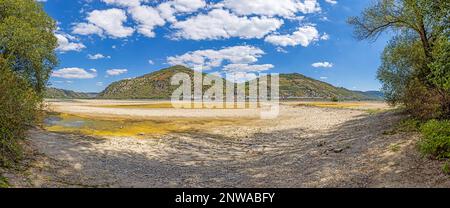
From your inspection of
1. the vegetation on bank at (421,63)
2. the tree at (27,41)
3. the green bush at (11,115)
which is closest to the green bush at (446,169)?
the vegetation on bank at (421,63)

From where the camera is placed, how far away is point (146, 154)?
27.0 metres

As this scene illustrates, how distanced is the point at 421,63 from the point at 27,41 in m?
35.8

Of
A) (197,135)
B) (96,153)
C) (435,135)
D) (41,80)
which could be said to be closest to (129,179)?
(96,153)

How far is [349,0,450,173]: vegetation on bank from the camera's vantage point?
15258 mm

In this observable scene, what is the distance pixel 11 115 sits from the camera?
16188 millimetres

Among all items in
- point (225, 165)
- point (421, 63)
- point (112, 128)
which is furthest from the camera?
point (112, 128)

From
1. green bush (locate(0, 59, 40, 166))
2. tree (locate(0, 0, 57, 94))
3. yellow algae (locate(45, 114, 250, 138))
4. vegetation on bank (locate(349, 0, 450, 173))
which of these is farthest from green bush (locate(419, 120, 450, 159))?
tree (locate(0, 0, 57, 94))

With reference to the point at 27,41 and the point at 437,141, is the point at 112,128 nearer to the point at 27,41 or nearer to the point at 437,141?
the point at 27,41

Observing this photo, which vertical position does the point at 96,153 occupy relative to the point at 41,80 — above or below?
below

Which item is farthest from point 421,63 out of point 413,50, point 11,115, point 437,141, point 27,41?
point 27,41

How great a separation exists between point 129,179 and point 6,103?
24.1ft

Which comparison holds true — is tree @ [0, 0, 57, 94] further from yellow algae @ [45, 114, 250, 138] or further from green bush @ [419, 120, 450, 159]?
green bush @ [419, 120, 450, 159]
